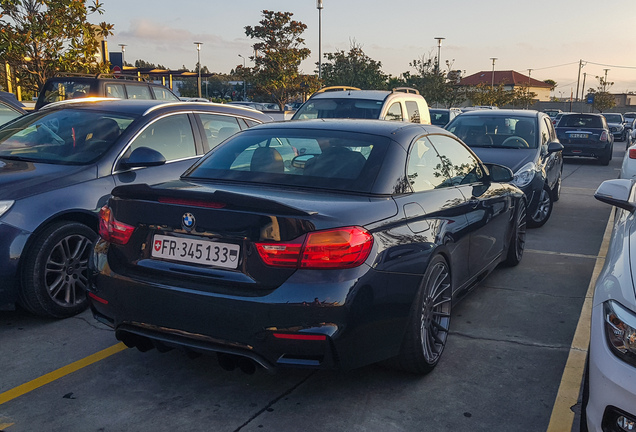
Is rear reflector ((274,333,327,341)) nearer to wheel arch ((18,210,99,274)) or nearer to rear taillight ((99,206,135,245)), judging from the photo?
rear taillight ((99,206,135,245))

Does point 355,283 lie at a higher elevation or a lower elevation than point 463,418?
higher

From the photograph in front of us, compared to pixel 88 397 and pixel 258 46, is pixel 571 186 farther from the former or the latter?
pixel 258 46

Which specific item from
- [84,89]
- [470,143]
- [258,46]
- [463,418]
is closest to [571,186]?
[470,143]

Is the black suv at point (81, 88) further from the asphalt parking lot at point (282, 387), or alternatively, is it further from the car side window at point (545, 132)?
the asphalt parking lot at point (282, 387)

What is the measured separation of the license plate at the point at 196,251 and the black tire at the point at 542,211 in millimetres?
6440

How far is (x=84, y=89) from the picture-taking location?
1288 centimetres

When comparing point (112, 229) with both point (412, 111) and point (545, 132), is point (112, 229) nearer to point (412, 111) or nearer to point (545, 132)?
point (545, 132)

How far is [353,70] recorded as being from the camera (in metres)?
37.8

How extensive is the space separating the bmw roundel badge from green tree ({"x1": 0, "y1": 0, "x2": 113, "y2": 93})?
12.4 m

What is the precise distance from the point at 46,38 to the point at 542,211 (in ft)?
38.0

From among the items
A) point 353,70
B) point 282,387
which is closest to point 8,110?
point 282,387

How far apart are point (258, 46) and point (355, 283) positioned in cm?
3018

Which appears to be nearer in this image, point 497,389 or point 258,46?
point 497,389

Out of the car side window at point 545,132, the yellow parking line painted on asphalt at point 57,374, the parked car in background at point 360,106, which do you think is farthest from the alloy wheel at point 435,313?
the parked car in background at point 360,106
